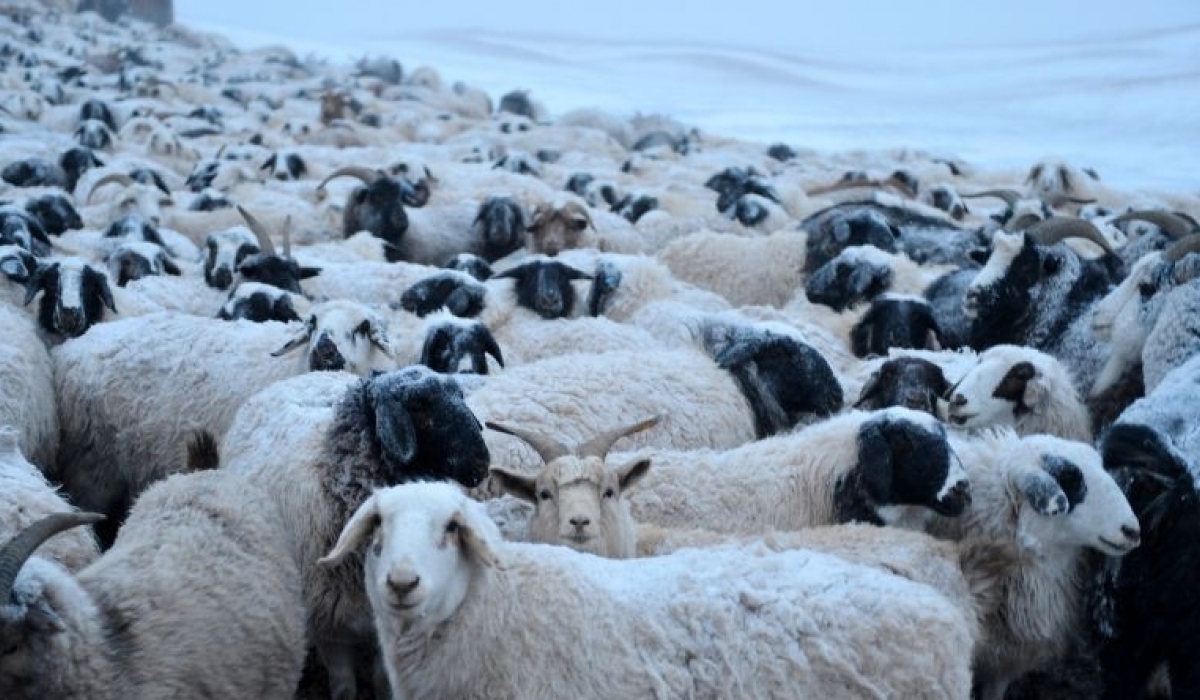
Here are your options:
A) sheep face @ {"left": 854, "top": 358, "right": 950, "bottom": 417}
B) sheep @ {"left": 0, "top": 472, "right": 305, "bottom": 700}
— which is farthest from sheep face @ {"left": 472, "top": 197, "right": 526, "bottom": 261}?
sheep @ {"left": 0, "top": 472, "right": 305, "bottom": 700}

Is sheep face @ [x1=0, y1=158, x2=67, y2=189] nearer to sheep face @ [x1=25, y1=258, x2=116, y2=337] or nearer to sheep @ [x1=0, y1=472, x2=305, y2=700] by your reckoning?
sheep face @ [x1=25, y1=258, x2=116, y2=337]

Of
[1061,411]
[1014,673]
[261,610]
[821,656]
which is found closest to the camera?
[821,656]

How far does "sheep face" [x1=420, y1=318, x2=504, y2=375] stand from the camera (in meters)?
6.87

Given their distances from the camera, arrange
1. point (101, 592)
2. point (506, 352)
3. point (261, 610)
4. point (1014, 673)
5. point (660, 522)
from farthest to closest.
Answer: point (506, 352) < point (660, 522) < point (1014, 673) < point (261, 610) < point (101, 592)

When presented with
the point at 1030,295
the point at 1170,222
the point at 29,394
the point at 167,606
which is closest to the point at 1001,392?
the point at 1030,295

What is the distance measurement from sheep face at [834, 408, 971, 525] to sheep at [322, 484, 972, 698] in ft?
3.81

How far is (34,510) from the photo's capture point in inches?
194

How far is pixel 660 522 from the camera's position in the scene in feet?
18.1

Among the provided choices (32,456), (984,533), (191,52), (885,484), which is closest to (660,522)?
(885,484)

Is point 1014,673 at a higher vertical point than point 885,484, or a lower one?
lower

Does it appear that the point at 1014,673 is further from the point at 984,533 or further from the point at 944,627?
the point at 944,627

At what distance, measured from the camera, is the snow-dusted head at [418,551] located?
3750mm

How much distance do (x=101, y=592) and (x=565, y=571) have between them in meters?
1.46

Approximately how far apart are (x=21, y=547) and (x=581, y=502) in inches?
69.7
